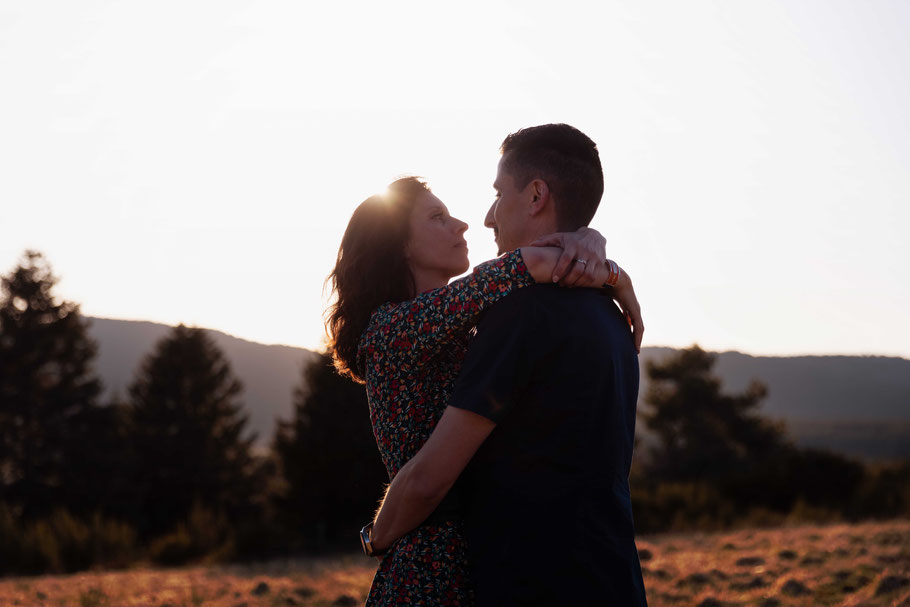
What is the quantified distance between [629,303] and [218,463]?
30.1 meters

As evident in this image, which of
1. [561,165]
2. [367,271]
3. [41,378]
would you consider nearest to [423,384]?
[367,271]

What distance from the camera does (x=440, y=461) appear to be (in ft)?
6.21

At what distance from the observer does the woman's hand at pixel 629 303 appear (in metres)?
2.34

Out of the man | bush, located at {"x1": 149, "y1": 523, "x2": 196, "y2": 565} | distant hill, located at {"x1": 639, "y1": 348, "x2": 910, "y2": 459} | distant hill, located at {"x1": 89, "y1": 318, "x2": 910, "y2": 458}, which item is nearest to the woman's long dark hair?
the man

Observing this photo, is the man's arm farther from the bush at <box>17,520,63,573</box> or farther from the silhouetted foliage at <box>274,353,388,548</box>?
the silhouetted foliage at <box>274,353,388,548</box>

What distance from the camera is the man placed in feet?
6.23

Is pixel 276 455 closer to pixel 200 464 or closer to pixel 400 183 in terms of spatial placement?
pixel 200 464

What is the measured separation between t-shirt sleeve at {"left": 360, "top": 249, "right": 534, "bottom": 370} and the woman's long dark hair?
10.8 inches

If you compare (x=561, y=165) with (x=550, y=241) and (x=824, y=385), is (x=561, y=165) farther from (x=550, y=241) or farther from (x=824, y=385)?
(x=824, y=385)

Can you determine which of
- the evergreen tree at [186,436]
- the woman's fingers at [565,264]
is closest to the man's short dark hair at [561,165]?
the woman's fingers at [565,264]

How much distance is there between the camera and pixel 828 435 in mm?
91188

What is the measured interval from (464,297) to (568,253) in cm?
27

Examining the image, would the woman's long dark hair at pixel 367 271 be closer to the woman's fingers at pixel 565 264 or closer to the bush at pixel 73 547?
the woman's fingers at pixel 565 264

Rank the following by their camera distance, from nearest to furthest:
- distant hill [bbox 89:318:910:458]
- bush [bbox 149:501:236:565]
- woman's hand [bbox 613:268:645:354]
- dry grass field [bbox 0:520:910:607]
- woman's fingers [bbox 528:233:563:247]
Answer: woman's fingers [bbox 528:233:563:247] < woman's hand [bbox 613:268:645:354] < dry grass field [bbox 0:520:910:607] < bush [bbox 149:501:236:565] < distant hill [bbox 89:318:910:458]
